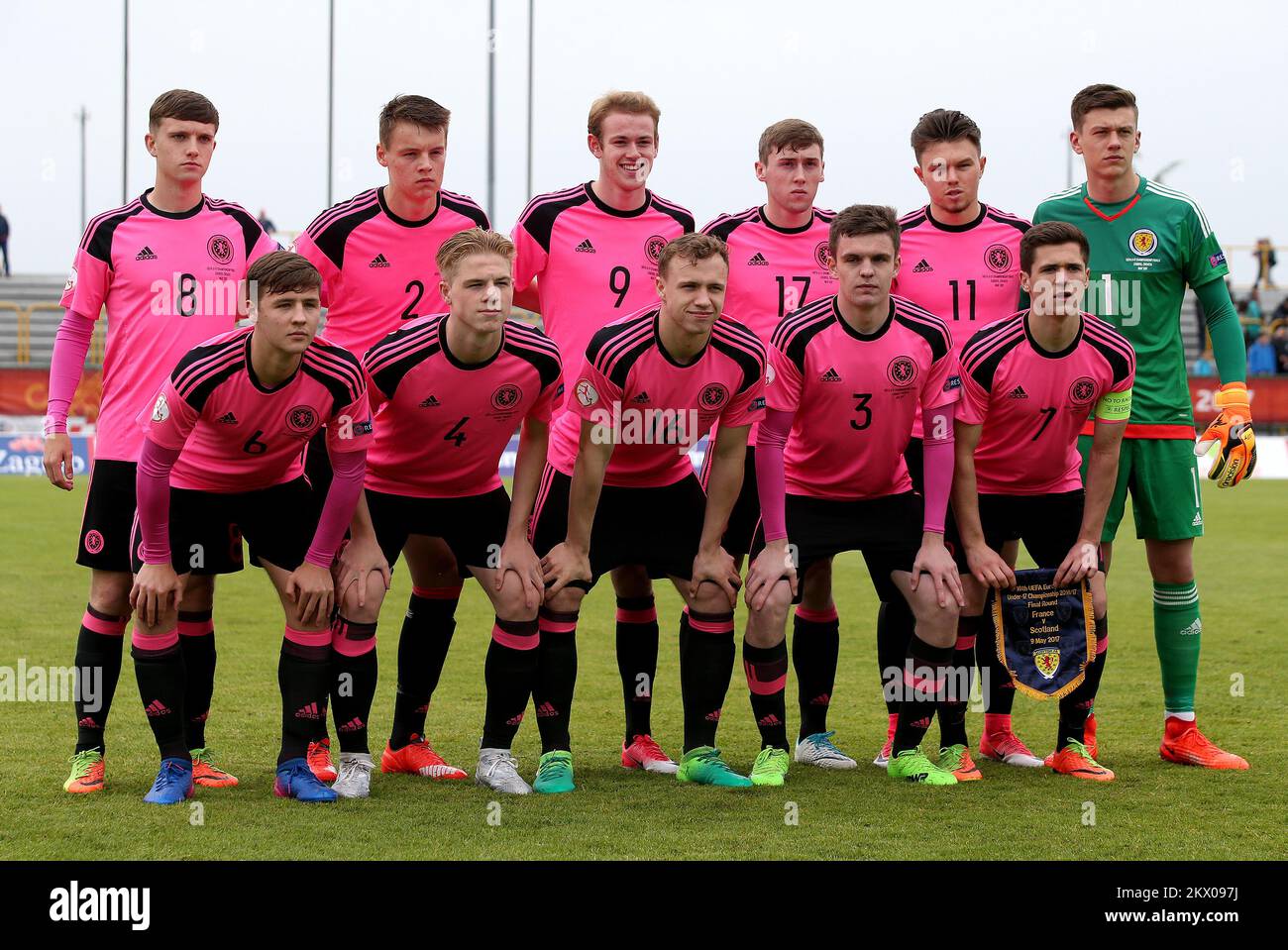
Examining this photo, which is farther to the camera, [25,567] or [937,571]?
[25,567]

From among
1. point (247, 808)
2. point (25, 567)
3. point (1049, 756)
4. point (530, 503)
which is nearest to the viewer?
point (247, 808)

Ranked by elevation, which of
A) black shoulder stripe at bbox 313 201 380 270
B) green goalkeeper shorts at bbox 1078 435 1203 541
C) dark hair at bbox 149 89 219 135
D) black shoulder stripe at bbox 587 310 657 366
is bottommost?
green goalkeeper shorts at bbox 1078 435 1203 541

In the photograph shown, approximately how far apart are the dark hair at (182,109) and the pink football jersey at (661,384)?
5.66ft

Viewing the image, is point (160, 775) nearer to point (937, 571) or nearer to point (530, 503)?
point (530, 503)

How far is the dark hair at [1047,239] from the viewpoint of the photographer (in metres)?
5.50

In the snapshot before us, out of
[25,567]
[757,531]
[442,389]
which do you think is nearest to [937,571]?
[757,531]

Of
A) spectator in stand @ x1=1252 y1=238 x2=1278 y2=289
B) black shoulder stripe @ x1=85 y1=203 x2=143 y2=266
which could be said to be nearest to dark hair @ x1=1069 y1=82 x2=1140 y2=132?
black shoulder stripe @ x1=85 y1=203 x2=143 y2=266

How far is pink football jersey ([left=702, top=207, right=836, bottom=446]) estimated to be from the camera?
20.0ft

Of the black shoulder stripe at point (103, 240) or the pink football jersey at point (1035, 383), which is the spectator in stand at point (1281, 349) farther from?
the black shoulder stripe at point (103, 240)

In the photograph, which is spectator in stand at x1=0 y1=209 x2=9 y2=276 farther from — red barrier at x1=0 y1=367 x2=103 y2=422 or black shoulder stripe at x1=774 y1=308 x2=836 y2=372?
black shoulder stripe at x1=774 y1=308 x2=836 y2=372

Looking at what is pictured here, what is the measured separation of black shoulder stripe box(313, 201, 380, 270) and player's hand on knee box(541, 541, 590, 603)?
148cm

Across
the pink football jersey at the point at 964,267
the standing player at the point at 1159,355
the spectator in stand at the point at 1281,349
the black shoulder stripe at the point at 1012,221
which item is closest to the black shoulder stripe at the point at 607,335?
the pink football jersey at the point at 964,267

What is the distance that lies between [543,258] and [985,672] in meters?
2.53

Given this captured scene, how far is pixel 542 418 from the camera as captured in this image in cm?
546
